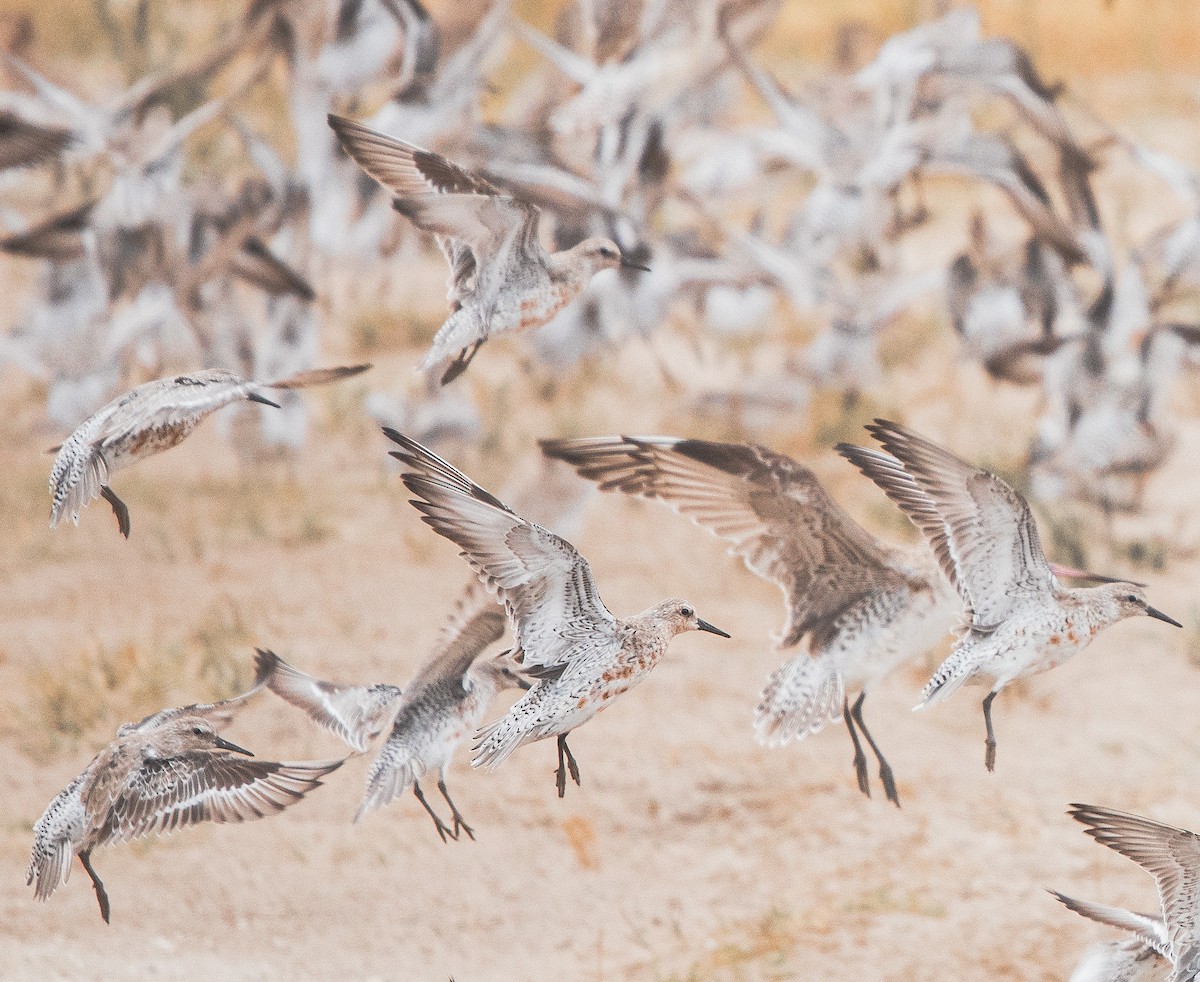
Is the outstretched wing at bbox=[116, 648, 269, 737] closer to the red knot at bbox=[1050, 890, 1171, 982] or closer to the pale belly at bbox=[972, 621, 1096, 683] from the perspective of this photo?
the pale belly at bbox=[972, 621, 1096, 683]

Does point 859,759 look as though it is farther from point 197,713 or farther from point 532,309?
point 197,713

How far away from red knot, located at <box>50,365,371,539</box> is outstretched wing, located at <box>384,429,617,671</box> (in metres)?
0.17

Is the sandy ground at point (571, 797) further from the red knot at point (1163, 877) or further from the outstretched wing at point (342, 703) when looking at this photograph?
the outstretched wing at point (342, 703)

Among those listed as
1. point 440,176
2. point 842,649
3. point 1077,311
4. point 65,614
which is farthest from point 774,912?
point 1077,311

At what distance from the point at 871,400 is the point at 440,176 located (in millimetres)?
4110

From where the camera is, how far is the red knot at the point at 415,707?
7.96ft

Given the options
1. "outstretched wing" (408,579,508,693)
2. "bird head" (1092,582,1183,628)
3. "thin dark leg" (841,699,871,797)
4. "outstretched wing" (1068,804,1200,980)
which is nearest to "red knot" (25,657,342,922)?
"outstretched wing" (408,579,508,693)

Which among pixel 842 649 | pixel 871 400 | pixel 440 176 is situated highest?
pixel 440 176

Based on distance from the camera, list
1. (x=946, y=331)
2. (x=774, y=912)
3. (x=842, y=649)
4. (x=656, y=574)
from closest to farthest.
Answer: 1. (x=842, y=649)
2. (x=774, y=912)
3. (x=656, y=574)
4. (x=946, y=331)

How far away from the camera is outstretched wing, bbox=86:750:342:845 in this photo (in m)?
2.31

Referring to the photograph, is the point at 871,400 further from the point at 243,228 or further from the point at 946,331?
the point at 243,228

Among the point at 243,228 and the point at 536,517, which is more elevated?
the point at 243,228

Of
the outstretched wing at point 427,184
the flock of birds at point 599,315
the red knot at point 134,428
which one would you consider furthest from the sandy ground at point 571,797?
the outstretched wing at point 427,184

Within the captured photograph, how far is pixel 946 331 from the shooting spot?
695 cm
